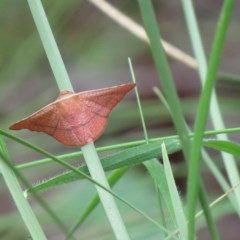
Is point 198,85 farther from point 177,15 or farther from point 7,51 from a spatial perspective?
point 7,51

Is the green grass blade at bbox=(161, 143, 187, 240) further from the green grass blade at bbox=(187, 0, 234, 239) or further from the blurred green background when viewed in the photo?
the blurred green background

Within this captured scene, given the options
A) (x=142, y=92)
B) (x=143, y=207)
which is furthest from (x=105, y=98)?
(x=142, y=92)

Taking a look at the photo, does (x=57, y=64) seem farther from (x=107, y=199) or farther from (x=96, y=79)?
(x=96, y=79)

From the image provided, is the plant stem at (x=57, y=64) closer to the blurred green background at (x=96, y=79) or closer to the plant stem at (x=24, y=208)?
the plant stem at (x=24, y=208)

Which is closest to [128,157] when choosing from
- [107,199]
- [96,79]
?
[107,199]

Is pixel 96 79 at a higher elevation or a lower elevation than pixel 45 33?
higher

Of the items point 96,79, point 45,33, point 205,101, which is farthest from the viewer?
point 96,79

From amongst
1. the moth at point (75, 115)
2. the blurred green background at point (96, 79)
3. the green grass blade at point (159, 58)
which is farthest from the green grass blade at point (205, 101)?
the blurred green background at point (96, 79)
